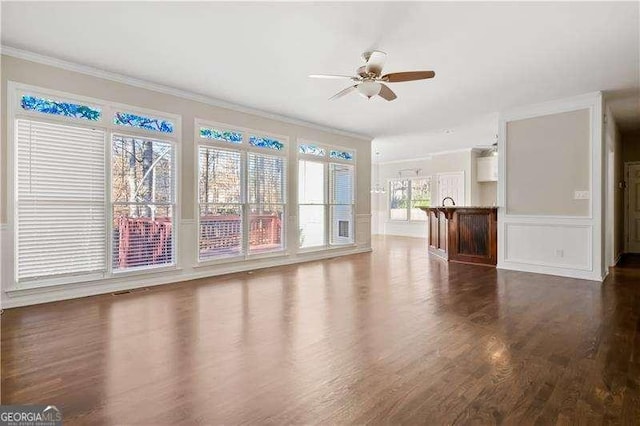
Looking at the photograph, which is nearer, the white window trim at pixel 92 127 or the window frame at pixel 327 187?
the white window trim at pixel 92 127

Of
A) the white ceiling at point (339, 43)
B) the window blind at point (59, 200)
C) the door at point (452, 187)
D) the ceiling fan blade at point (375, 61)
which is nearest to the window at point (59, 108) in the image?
the window blind at point (59, 200)

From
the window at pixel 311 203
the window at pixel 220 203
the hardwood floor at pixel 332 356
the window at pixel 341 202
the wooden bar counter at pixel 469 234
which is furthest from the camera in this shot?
the window at pixel 341 202

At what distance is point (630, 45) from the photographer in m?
3.62

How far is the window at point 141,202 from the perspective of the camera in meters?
4.59

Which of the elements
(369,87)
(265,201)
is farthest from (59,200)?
(369,87)

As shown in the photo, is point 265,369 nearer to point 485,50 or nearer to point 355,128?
point 485,50

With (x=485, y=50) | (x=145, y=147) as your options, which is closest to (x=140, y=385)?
(x=145, y=147)

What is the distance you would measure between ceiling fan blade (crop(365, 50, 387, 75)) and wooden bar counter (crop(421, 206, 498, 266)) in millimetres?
3815

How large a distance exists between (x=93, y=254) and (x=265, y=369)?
3.25m

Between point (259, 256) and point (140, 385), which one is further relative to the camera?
point (259, 256)

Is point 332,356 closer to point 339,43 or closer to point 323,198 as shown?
point 339,43

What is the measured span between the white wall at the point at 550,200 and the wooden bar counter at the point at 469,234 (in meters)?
0.16

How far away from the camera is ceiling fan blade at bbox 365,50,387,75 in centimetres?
356

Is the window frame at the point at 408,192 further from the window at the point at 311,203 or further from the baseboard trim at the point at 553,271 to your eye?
the baseboard trim at the point at 553,271
